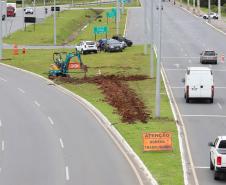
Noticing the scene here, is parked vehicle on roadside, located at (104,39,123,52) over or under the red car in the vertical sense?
under

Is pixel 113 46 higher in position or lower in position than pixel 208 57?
higher

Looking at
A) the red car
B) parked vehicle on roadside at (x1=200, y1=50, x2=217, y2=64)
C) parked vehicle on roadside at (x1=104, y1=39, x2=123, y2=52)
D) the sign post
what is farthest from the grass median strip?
the red car

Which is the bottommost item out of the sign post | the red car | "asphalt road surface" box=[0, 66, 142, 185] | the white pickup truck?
"asphalt road surface" box=[0, 66, 142, 185]

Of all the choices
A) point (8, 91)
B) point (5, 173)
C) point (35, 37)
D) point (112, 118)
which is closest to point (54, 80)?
point (8, 91)

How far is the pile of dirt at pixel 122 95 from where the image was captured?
4400 cm

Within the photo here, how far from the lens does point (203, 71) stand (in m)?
51.1

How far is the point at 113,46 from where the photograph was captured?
87.2 metres

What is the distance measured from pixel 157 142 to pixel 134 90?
71.7ft

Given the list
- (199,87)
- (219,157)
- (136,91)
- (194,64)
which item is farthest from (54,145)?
(194,64)

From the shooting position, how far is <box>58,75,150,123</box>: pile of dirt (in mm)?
44000

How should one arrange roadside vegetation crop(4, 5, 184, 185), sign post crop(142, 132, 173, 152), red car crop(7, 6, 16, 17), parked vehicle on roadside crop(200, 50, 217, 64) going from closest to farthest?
roadside vegetation crop(4, 5, 184, 185), sign post crop(142, 132, 173, 152), parked vehicle on roadside crop(200, 50, 217, 64), red car crop(7, 6, 16, 17)

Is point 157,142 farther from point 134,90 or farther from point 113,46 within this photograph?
point 113,46

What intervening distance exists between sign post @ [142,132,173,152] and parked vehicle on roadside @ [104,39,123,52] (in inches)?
2113

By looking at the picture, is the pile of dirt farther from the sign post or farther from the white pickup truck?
the white pickup truck
